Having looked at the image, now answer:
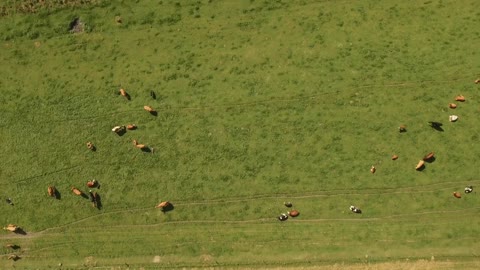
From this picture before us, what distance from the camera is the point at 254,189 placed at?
16.7 metres

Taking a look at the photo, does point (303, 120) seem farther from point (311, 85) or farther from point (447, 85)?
point (447, 85)

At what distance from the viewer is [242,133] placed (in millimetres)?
16906

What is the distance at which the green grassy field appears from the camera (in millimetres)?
16422

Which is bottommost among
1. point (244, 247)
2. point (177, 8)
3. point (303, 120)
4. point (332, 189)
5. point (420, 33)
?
A: point (244, 247)

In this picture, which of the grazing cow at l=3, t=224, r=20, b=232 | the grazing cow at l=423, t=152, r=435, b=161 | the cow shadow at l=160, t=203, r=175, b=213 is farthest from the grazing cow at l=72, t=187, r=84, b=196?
the grazing cow at l=423, t=152, r=435, b=161

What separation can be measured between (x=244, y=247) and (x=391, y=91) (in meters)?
7.28

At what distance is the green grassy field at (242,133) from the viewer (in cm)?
1642

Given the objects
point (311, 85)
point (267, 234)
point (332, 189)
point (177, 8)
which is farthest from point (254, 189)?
point (177, 8)

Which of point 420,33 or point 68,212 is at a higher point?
point 420,33

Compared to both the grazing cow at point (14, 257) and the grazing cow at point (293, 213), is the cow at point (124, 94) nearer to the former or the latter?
the grazing cow at point (14, 257)

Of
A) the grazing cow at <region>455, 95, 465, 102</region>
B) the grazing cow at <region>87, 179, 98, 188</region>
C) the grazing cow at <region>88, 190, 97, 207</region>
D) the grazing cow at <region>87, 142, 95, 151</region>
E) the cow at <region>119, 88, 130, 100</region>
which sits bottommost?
the grazing cow at <region>88, 190, 97, 207</region>

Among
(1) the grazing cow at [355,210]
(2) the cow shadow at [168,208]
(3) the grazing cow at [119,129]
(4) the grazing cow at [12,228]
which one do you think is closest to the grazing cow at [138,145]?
(3) the grazing cow at [119,129]

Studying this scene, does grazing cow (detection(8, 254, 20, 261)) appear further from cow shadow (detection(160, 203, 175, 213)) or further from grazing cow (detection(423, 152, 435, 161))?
grazing cow (detection(423, 152, 435, 161))

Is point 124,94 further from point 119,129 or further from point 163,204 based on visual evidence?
point 163,204
